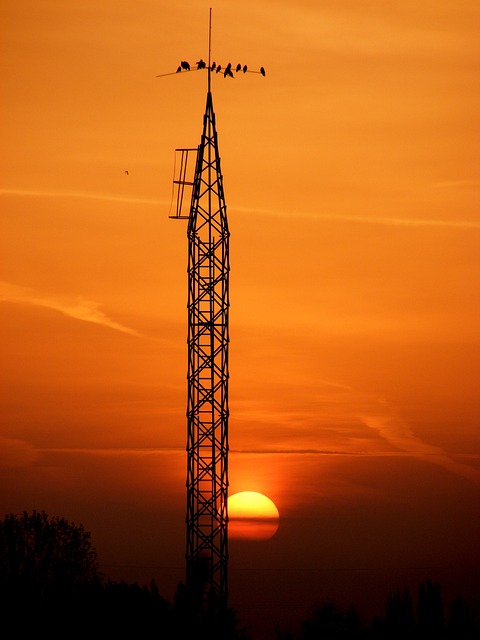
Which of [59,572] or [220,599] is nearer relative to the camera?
[220,599]

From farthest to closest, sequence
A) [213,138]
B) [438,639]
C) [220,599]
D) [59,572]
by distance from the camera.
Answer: [59,572] → [213,138] → [220,599] → [438,639]

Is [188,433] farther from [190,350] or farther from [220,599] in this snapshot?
[220,599]

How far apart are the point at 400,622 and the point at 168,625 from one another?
37.8 ft

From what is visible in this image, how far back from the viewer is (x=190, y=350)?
67125 mm

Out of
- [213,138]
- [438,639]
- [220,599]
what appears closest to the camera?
[438,639]

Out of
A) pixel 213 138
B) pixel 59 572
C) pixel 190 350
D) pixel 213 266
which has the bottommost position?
pixel 59 572

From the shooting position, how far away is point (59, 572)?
300 feet

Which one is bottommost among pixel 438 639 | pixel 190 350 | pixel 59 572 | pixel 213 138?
pixel 438 639

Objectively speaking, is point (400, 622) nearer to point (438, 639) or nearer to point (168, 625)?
point (438, 639)

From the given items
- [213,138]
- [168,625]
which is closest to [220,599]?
[168,625]

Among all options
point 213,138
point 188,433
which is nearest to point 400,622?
point 188,433

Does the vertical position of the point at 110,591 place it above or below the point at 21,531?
below

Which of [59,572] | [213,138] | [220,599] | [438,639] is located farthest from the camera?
[59,572]

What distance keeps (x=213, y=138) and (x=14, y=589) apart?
27.2 meters
